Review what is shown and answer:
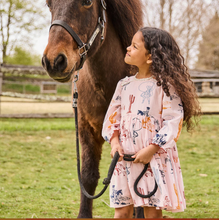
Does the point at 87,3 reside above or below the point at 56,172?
above

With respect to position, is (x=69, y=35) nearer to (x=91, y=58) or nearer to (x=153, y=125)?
(x=91, y=58)

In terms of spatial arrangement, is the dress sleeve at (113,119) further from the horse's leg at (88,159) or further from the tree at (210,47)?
the tree at (210,47)

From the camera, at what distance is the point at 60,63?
1409 millimetres

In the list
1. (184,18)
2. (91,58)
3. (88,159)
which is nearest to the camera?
(91,58)

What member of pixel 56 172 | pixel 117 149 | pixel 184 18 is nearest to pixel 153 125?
pixel 117 149

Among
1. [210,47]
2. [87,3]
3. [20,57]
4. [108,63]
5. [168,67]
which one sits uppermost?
[210,47]

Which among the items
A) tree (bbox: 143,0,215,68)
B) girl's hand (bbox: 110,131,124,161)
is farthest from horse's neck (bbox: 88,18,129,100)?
tree (bbox: 143,0,215,68)

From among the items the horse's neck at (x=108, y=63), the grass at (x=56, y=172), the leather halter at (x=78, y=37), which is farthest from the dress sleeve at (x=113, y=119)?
the grass at (x=56, y=172)

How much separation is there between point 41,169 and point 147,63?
9.62 ft

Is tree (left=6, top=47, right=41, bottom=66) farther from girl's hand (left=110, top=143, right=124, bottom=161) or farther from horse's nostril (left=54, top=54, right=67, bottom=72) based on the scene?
girl's hand (left=110, top=143, right=124, bottom=161)

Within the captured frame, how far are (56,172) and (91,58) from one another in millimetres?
2354

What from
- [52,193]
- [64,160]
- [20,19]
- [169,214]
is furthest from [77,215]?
[20,19]

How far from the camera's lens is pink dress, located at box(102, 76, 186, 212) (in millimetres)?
1336

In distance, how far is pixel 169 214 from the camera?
2.62 m
